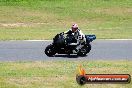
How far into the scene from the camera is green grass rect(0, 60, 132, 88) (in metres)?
15.9

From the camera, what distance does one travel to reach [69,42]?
2206cm

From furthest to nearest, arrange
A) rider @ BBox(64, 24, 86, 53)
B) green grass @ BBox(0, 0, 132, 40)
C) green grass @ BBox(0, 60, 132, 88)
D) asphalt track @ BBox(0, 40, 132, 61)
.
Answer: green grass @ BBox(0, 0, 132, 40) < rider @ BBox(64, 24, 86, 53) < asphalt track @ BBox(0, 40, 132, 61) < green grass @ BBox(0, 60, 132, 88)

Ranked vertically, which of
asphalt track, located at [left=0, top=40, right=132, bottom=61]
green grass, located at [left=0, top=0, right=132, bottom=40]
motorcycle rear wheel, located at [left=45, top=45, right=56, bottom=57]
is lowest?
green grass, located at [left=0, top=0, right=132, bottom=40]

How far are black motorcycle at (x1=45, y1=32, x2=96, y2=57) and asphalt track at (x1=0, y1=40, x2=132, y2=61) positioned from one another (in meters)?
0.23

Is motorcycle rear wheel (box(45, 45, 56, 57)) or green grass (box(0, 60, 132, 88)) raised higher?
green grass (box(0, 60, 132, 88))

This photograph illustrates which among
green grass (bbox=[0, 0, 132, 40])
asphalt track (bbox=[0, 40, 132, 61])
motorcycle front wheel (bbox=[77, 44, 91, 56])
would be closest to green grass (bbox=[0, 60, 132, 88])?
asphalt track (bbox=[0, 40, 132, 61])

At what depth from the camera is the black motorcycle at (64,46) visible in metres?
21.9

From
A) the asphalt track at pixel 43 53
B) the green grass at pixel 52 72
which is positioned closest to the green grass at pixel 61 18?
the asphalt track at pixel 43 53

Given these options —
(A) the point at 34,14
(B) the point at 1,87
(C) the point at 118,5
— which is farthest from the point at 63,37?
(C) the point at 118,5

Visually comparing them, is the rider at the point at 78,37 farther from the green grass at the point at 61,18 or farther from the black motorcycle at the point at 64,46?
the green grass at the point at 61,18

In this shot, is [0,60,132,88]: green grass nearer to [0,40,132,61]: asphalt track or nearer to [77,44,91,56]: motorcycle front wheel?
[0,40,132,61]: asphalt track

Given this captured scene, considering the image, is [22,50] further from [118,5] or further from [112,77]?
[118,5]

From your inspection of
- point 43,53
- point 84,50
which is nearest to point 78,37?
point 84,50

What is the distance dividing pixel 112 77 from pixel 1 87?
11.8 feet
